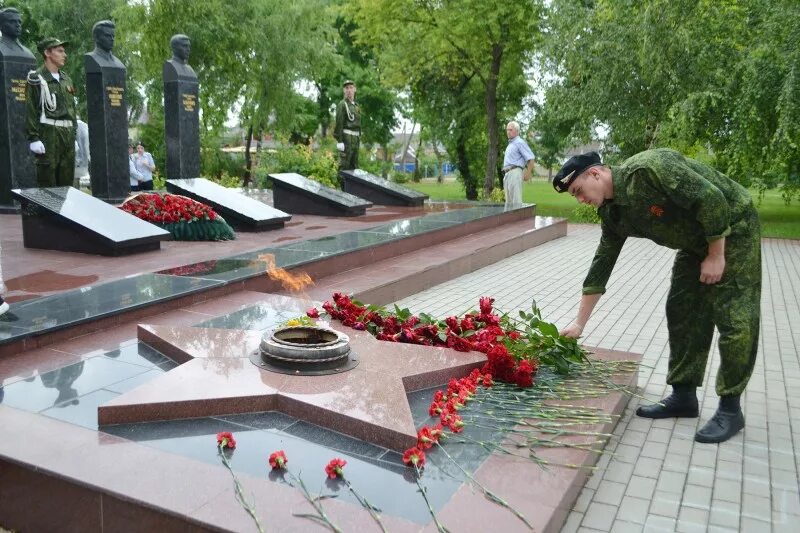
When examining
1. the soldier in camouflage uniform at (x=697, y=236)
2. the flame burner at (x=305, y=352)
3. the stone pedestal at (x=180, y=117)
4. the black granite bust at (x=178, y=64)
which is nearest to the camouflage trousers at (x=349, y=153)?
the stone pedestal at (x=180, y=117)

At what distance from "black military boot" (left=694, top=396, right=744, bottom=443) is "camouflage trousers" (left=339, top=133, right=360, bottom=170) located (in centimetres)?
1162

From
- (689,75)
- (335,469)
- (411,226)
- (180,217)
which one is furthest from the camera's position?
(689,75)

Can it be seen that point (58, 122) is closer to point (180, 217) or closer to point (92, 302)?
point (180, 217)

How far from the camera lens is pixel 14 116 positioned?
10750mm

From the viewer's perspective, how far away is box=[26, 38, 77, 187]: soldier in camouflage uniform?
32.3ft

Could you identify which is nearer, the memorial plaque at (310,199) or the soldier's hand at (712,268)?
the soldier's hand at (712,268)

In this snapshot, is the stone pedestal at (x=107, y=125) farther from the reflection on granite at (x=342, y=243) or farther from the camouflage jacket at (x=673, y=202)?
the camouflage jacket at (x=673, y=202)

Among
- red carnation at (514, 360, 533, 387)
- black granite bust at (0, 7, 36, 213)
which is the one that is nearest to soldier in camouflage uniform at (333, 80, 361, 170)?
black granite bust at (0, 7, 36, 213)

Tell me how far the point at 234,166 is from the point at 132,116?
7.70m

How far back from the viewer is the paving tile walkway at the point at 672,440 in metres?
3.07

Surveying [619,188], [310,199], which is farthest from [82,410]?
[310,199]

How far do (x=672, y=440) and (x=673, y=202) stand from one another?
131 cm

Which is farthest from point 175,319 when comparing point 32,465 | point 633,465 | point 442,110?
point 442,110

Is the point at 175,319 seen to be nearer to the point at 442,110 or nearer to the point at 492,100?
the point at 492,100
